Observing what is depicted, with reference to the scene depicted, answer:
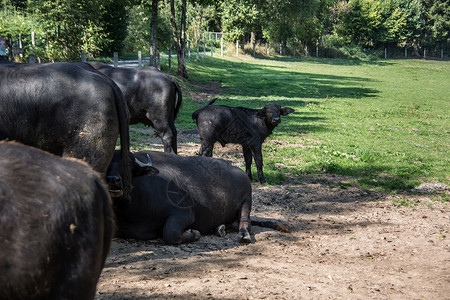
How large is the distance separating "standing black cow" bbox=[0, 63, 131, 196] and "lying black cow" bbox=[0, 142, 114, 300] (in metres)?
2.44

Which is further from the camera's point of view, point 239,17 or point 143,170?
point 239,17

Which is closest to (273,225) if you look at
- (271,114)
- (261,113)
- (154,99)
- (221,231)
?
(221,231)

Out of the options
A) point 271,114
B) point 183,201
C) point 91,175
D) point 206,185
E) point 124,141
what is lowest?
point 183,201

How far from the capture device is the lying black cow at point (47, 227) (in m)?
2.19

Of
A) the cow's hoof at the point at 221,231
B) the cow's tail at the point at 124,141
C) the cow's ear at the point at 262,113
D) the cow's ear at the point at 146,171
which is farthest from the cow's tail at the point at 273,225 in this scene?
the cow's ear at the point at 262,113

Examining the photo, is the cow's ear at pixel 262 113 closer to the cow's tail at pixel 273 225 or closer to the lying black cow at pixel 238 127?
the lying black cow at pixel 238 127

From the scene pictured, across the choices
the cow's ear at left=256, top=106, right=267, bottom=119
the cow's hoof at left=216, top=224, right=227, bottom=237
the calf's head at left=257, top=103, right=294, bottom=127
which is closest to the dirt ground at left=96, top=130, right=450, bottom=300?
the cow's hoof at left=216, top=224, right=227, bottom=237

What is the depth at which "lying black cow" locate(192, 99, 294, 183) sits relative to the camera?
977cm

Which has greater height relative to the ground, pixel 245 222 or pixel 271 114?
pixel 271 114

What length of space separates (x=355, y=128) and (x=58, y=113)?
1434 cm

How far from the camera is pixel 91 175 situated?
2604mm

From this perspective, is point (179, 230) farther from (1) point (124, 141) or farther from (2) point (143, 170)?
(1) point (124, 141)

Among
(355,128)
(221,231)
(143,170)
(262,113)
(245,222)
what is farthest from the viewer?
(355,128)

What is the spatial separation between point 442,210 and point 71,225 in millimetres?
7821
